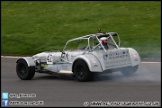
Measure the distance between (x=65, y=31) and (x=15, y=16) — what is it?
723cm

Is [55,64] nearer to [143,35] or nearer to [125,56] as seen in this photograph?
[125,56]

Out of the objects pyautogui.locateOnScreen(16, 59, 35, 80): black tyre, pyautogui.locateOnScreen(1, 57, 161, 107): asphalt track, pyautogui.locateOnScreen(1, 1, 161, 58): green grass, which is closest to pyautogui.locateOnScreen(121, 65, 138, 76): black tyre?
pyautogui.locateOnScreen(1, 57, 161, 107): asphalt track

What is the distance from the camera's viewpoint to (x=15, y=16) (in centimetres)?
3059

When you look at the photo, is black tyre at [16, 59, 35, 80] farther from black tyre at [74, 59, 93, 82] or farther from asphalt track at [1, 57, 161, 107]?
black tyre at [74, 59, 93, 82]

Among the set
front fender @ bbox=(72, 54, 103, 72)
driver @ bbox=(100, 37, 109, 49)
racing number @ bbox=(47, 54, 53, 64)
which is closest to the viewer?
front fender @ bbox=(72, 54, 103, 72)

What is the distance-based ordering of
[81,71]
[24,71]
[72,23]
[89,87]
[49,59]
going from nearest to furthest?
[89,87] → [81,71] → [49,59] → [24,71] → [72,23]

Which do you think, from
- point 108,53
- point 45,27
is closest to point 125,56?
point 108,53

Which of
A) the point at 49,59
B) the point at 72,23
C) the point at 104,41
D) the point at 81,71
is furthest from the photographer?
the point at 72,23

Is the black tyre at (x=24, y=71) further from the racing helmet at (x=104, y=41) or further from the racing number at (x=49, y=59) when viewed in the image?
the racing helmet at (x=104, y=41)

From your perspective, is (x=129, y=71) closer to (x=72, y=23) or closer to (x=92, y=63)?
(x=92, y=63)

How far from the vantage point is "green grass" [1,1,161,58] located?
2058 cm

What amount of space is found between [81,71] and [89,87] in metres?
1.05

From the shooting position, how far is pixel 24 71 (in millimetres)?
14531

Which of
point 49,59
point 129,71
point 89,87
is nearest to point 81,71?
point 89,87
